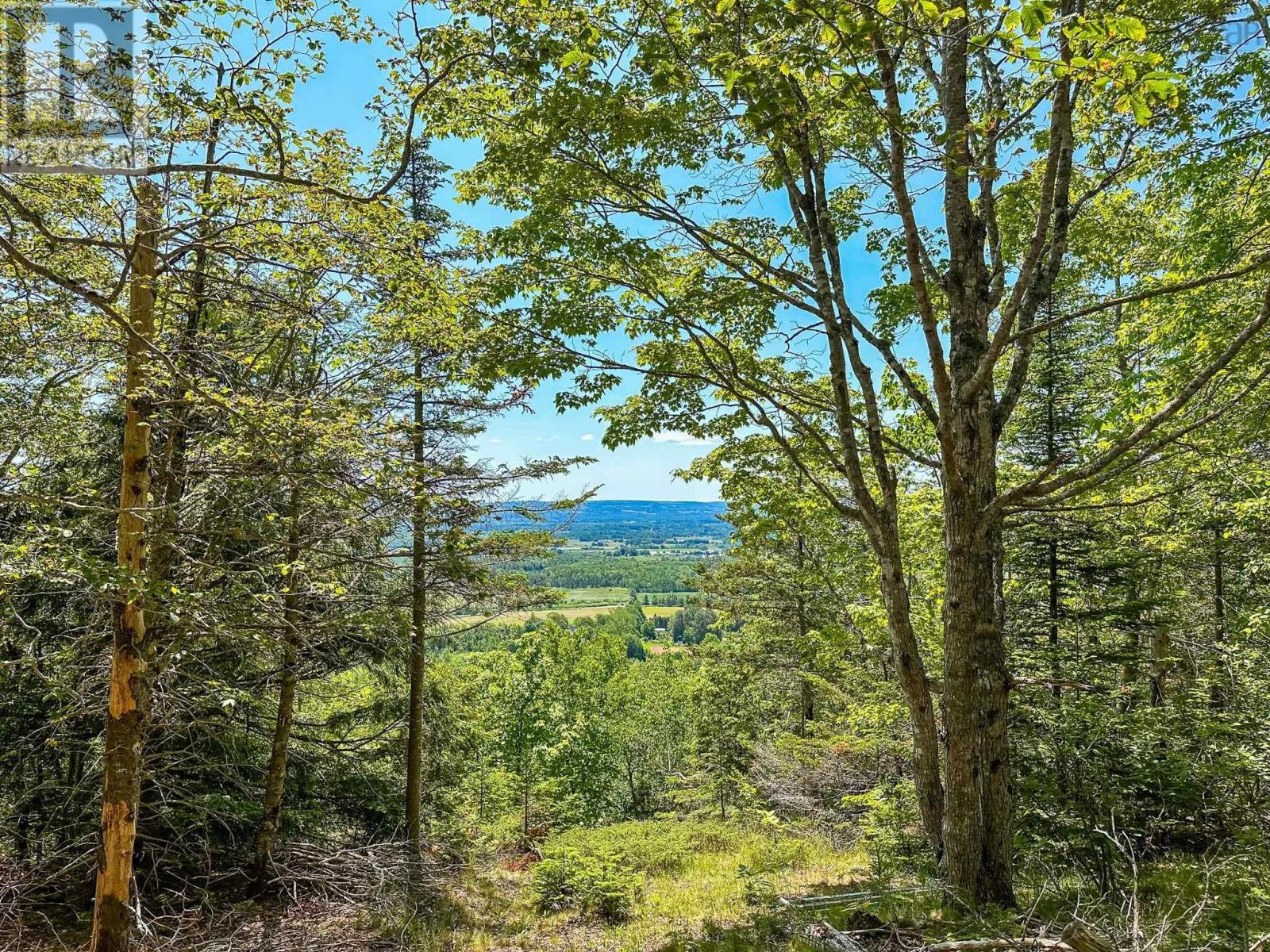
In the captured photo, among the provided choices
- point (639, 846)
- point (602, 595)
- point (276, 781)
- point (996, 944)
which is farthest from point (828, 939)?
point (602, 595)

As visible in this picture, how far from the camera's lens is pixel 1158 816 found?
6.45 meters

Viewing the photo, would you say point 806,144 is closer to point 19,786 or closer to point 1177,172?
point 1177,172

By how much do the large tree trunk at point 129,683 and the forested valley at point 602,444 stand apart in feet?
0.11

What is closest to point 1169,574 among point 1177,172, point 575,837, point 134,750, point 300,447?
point 1177,172

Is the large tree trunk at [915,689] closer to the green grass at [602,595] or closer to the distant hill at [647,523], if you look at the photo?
the distant hill at [647,523]

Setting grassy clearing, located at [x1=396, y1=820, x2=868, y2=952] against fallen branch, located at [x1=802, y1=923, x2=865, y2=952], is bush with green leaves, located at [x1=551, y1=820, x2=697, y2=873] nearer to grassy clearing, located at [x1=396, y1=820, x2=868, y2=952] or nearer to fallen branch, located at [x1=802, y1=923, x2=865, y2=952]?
grassy clearing, located at [x1=396, y1=820, x2=868, y2=952]

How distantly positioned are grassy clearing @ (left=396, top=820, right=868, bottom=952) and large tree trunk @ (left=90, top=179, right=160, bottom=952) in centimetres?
373

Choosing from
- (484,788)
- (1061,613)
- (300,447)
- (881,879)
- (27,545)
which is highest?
(300,447)

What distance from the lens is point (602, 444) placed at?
625cm

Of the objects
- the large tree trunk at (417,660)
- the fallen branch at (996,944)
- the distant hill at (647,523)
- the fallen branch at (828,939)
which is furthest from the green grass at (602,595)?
the fallen branch at (996,944)

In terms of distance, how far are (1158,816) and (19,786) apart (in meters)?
13.8

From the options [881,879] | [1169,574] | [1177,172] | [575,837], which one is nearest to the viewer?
[1177,172]

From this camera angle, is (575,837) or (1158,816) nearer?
(1158,816)

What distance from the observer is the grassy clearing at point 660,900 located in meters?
6.21
